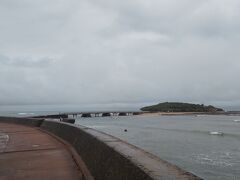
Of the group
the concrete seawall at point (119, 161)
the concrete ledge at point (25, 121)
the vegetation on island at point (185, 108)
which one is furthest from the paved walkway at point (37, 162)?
the vegetation on island at point (185, 108)

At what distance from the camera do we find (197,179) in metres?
4.36

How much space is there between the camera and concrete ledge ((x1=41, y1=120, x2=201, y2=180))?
Answer: 15.7 ft

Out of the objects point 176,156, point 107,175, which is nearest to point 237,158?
point 176,156

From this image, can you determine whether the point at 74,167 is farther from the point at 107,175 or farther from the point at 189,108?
the point at 189,108

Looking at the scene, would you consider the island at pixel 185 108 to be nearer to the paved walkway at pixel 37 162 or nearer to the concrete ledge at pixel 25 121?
the concrete ledge at pixel 25 121

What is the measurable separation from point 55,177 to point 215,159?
70.9 ft

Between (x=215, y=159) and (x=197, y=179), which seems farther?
(x=215, y=159)

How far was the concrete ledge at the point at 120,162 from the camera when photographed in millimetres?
4774

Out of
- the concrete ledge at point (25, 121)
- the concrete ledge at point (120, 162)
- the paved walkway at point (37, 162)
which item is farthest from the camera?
the concrete ledge at point (25, 121)

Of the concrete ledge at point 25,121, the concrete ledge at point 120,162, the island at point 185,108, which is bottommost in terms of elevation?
the concrete ledge at point 120,162

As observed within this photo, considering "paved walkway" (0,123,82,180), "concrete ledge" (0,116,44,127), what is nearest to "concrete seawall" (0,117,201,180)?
"paved walkway" (0,123,82,180)

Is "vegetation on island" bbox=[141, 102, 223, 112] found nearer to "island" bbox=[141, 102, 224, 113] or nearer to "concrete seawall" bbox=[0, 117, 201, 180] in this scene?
"island" bbox=[141, 102, 224, 113]

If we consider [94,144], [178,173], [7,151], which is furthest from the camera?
[7,151]

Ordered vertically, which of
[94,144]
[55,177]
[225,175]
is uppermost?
[94,144]
